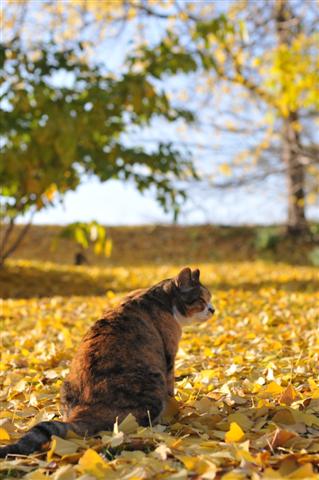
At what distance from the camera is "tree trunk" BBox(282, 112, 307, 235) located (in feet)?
52.8

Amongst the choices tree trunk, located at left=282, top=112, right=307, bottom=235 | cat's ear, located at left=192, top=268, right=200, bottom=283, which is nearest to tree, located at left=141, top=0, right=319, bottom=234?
tree trunk, located at left=282, top=112, right=307, bottom=235

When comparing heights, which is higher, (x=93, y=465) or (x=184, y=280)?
(x=184, y=280)

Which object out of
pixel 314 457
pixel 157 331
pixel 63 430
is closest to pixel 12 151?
pixel 157 331

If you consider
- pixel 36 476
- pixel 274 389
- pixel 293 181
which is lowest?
pixel 36 476

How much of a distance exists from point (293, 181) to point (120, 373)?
15.1 meters

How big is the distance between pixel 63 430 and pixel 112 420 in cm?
29

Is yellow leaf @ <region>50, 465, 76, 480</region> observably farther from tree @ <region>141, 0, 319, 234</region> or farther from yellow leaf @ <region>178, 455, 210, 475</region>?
tree @ <region>141, 0, 319, 234</region>

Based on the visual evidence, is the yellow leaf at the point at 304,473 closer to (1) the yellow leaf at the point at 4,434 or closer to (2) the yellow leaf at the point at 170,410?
(2) the yellow leaf at the point at 170,410

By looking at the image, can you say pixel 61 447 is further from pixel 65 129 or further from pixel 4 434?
pixel 65 129

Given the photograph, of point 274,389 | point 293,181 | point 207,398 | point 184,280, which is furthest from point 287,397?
point 293,181

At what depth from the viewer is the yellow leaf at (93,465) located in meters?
2.40

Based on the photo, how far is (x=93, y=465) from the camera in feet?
7.93

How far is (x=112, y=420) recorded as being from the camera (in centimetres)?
297

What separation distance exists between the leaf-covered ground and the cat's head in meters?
0.45
